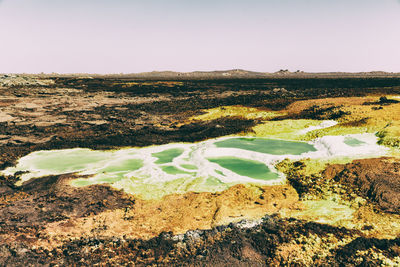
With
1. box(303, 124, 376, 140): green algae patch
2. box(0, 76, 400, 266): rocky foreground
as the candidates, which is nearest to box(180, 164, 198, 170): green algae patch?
box(0, 76, 400, 266): rocky foreground

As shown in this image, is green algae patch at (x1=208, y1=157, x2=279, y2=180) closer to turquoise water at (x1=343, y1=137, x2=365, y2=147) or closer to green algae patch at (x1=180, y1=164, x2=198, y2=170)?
green algae patch at (x1=180, y1=164, x2=198, y2=170)

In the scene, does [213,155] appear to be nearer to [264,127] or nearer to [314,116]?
[264,127]

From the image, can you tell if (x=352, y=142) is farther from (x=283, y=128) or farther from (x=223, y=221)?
(x=223, y=221)

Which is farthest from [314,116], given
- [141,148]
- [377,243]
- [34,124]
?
[34,124]

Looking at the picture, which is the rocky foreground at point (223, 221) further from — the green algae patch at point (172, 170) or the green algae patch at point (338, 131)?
the green algae patch at point (172, 170)

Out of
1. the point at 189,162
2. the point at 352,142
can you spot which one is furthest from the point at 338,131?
the point at 189,162

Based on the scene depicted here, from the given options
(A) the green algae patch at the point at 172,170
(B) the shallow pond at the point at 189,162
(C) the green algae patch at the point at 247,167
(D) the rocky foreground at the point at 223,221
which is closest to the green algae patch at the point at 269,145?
(B) the shallow pond at the point at 189,162
